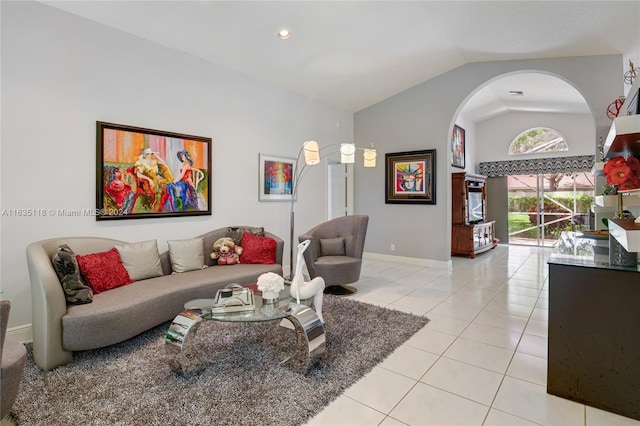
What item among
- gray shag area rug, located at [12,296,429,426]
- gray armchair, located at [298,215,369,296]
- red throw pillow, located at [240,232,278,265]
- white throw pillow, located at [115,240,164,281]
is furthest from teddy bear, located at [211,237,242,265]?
gray shag area rug, located at [12,296,429,426]

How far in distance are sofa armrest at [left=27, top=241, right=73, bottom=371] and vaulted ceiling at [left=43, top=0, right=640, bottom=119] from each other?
2495 mm

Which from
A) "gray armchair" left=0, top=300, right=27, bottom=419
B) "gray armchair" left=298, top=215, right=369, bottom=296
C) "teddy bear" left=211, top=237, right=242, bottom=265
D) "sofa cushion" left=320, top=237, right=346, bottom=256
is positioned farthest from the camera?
"sofa cushion" left=320, top=237, right=346, bottom=256

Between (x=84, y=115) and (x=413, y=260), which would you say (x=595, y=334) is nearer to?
(x=413, y=260)

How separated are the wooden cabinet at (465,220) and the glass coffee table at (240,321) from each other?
5.54 m

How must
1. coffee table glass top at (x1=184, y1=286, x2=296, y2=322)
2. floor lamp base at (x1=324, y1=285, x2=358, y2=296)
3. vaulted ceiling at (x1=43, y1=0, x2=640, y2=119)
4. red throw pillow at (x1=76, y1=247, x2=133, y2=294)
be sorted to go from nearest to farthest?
coffee table glass top at (x1=184, y1=286, x2=296, y2=322) → red throw pillow at (x1=76, y1=247, x2=133, y2=294) → vaulted ceiling at (x1=43, y1=0, x2=640, y2=119) → floor lamp base at (x1=324, y1=285, x2=358, y2=296)

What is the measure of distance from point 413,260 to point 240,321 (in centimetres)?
453

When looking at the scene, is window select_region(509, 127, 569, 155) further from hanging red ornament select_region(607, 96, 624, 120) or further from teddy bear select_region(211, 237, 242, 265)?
teddy bear select_region(211, 237, 242, 265)

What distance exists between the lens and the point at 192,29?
3549mm

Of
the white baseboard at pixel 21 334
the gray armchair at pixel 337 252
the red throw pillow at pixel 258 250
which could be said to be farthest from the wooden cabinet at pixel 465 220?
the white baseboard at pixel 21 334

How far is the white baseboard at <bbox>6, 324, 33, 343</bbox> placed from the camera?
9.29 feet

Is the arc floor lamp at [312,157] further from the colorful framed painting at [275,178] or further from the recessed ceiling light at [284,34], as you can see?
the recessed ceiling light at [284,34]

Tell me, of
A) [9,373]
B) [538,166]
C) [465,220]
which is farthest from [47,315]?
[538,166]

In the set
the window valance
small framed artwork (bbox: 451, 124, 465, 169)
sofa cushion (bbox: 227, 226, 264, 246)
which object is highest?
small framed artwork (bbox: 451, 124, 465, 169)

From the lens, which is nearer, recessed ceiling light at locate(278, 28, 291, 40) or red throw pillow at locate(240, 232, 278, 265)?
recessed ceiling light at locate(278, 28, 291, 40)
